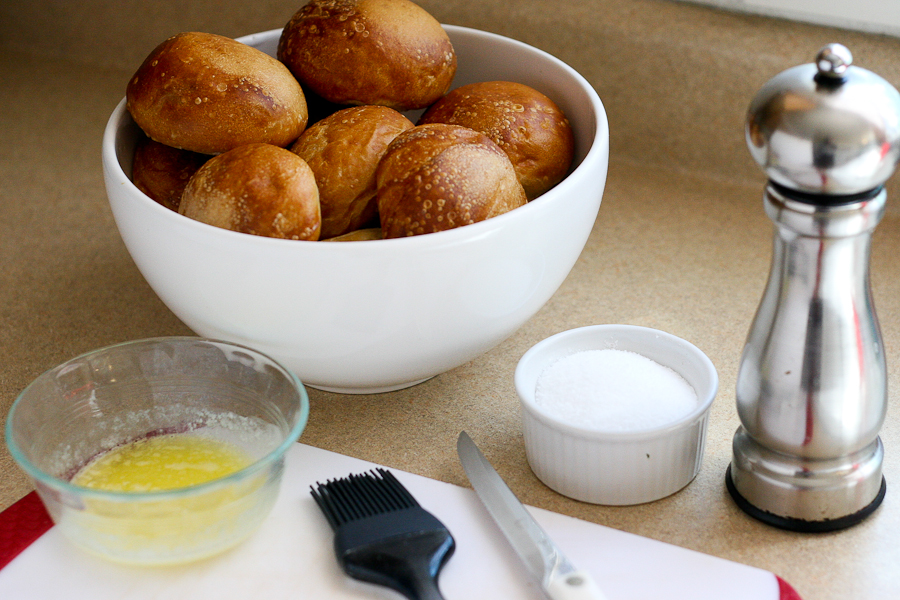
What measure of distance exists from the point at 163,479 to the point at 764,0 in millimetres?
796

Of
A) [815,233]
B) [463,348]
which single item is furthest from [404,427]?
[815,233]

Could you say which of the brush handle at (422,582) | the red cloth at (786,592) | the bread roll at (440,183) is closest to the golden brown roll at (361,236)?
the bread roll at (440,183)

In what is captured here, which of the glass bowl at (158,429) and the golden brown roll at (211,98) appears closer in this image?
the glass bowl at (158,429)

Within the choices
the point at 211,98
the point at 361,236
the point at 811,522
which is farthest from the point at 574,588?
the point at 211,98

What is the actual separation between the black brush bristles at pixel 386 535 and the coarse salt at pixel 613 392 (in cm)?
11

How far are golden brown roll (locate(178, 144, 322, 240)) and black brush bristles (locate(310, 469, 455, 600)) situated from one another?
175mm

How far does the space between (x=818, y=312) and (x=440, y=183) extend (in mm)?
254

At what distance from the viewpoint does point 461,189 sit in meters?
0.62

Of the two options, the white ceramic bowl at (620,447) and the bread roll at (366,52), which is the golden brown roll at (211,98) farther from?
the white ceramic bowl at (620,447)

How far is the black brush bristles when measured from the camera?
1.73ft

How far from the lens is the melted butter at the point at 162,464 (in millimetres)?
592

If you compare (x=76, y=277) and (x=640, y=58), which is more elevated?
(x=640, y=58)

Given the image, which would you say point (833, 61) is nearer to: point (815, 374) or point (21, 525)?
point (815, 374)

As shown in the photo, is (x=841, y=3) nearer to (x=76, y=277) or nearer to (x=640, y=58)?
(x=640, y=58)
